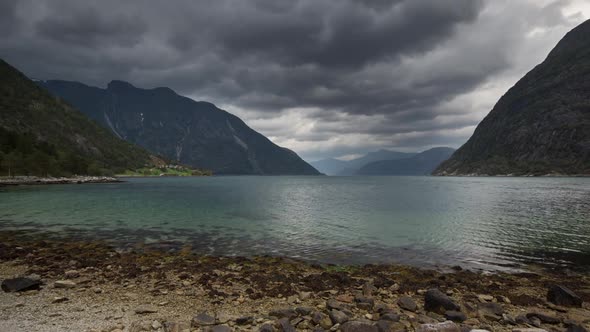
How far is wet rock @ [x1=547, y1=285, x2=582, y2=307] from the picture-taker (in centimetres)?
1511

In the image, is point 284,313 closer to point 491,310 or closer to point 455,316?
point 455,316

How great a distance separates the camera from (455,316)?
13.0 meters

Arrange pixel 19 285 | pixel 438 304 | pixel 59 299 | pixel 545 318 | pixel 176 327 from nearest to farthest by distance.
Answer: pixel 176 327, pixel 545 318, pixel 438 304, pixel 59 299, pixel 19 285

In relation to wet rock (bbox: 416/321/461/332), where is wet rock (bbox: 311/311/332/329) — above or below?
below

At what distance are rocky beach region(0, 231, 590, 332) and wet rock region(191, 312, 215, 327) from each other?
0.15 ft

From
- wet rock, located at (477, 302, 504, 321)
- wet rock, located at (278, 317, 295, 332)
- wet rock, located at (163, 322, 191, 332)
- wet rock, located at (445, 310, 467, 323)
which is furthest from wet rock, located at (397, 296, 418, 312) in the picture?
wet rock, located at (163, 322, 191, 332)

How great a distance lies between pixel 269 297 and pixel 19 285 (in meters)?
13.0

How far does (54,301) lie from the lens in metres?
14.2

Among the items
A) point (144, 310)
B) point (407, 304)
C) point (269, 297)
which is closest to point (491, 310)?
point (407, 304)

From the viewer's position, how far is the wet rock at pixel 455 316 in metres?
12.9

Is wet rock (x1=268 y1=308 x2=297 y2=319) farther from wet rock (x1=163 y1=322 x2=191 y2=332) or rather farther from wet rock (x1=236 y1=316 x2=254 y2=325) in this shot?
wet rock (x1=163 y1=322 x2=191 y2=332)

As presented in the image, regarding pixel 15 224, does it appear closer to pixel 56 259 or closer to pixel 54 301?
pixel 56 259

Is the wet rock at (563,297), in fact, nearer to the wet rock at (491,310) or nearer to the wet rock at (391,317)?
the wet rock at (491,310)

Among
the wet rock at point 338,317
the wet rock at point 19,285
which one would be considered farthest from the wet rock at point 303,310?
the wet rock at point 19,285
